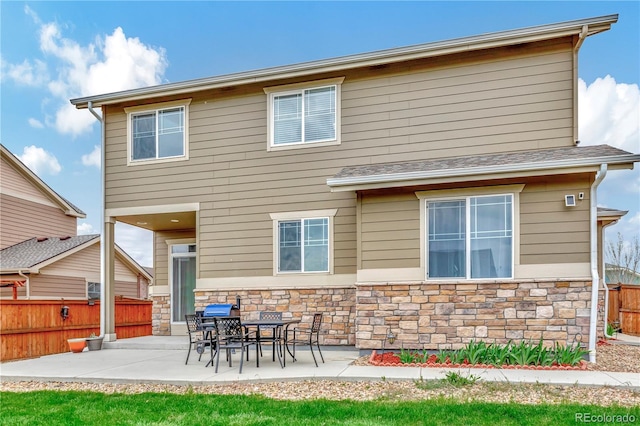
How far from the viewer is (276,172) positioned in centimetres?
944

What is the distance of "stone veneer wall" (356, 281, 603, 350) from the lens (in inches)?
272

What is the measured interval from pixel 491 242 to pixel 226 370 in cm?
450

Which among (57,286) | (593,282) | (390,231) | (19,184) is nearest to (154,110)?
(390,231)

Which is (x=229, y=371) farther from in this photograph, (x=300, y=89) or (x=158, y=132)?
(x=158, y=132)

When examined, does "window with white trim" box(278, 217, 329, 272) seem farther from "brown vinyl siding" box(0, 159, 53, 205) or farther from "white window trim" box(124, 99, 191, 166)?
"brown vinyl siding" box(0, 159, 53, 205)

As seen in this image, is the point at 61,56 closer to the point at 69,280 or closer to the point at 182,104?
the point at 69,280

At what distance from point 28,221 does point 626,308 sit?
61.5ft

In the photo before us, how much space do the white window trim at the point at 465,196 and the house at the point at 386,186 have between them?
0.02 metres

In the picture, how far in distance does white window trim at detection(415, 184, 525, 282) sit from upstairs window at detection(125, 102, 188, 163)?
5.33 metres

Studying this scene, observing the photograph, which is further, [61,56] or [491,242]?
[61,56]

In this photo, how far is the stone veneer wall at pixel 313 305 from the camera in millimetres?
8742

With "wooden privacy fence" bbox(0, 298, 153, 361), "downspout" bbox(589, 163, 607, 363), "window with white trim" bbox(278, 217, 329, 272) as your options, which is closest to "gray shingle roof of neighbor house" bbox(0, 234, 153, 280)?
"wooden privacy fence" bbox(0, 298, 153, 361)

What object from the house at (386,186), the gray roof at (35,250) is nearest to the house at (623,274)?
the house at (386,186)

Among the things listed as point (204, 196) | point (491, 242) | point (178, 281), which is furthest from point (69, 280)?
point (491, 242)
